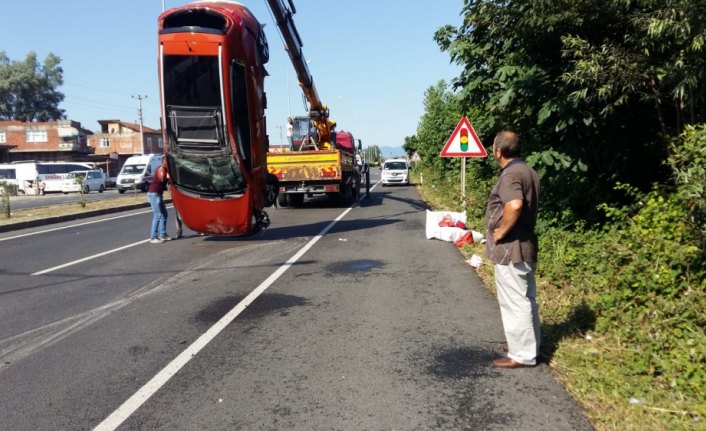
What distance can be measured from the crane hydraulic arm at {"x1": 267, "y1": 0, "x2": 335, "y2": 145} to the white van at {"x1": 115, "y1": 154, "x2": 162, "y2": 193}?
19.3m

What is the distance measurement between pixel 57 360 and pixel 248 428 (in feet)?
7.77

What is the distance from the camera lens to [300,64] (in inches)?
683

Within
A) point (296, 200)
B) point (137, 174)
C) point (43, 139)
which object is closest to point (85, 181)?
point (137, 174)

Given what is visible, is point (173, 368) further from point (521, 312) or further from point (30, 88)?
point (30, 88)

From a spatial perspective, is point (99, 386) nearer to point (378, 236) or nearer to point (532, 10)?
point (532, 10)

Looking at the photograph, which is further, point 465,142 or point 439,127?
point 439,127

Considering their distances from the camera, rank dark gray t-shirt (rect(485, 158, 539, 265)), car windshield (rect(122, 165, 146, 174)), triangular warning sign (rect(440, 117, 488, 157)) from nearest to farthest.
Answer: dark gray t-shirt (rect(485, 158, 539, 265)) < triangular warning sign (rect(440, 117, 488, 157)) < car windshield (rect(122, 165, 146, 174))

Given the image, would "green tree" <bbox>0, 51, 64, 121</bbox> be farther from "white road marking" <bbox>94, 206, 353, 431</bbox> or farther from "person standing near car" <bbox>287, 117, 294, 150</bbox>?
"white road marking" <bbox>94, 206, 353, 431</bbox>

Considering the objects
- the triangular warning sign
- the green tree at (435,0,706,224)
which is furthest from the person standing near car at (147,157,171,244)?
the green tree at (435,0,706,224)

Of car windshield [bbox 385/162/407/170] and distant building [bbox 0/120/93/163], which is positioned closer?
car windshield [bbox 385/162/407/170]

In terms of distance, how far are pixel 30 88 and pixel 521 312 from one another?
92.3 meters

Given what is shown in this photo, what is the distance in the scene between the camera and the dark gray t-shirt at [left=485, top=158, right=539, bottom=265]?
4333 millimetres

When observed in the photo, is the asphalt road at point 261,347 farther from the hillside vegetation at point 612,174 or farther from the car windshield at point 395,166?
the car windshield at point 395,166

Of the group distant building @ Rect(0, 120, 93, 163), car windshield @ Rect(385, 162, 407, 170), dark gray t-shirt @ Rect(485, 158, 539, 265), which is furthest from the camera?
distant building @ Rect(0, 120, 93, 163)
